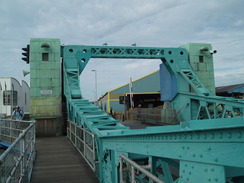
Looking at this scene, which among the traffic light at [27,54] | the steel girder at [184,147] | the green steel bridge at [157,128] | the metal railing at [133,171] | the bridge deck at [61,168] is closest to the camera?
the steel girder at [184,147]

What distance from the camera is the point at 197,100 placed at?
17578 mm

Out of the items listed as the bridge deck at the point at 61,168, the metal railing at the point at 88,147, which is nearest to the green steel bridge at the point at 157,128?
the metal railing at the point at 88,147

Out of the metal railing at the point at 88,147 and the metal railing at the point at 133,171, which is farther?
the metal railing at the point at 88,147

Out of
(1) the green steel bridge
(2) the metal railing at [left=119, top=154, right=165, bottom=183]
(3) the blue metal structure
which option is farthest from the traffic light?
(2) the metal railing at [left=119, top=154, right=165, bottom=183]


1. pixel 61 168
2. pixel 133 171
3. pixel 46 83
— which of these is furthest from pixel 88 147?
pixel 46 83

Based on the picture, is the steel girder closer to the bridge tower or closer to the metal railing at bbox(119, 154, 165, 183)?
the metal railing at bbox(119, 154, 165, 183)

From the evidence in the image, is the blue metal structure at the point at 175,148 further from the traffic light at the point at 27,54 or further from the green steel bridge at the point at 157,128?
the traffic light at the point at 27,54

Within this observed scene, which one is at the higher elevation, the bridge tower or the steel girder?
the bridge tower

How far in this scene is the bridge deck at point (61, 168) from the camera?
6.90 meters

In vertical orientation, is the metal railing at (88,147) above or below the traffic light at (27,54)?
below

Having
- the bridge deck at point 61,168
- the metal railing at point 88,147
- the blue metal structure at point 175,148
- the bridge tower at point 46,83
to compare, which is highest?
the bridge tower at point 46,83

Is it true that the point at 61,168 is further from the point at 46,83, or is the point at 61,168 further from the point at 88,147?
the point at 46,83

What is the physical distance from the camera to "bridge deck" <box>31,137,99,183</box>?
690 centimetres

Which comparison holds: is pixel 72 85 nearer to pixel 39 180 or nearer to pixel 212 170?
pixel 39 180
